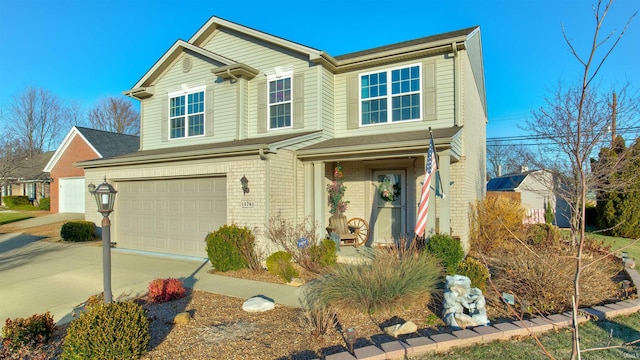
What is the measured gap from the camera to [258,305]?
5891 mm

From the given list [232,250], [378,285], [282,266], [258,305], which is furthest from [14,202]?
[378,285]

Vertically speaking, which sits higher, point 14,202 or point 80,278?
point 14,202

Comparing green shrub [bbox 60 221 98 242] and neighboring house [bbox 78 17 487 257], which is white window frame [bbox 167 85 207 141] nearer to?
neighboring house [bbox 78 17 487 257]

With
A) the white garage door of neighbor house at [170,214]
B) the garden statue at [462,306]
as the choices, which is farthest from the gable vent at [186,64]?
the garden statue at [462,306]

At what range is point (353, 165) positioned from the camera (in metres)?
11.6

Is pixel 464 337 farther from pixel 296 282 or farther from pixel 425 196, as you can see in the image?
pixel 296 282

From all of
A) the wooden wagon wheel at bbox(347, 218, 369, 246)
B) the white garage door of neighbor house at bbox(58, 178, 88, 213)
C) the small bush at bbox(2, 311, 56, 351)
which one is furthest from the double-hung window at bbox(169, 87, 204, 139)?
the white garage door of neighbor house at bbox(58, 178, 88, 213)

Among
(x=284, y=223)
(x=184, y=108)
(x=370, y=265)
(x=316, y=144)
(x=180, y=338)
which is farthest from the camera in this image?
(x=184, y=108)

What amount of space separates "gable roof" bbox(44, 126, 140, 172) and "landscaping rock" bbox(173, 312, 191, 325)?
19421 millimetres

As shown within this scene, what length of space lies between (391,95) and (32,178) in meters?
30.9

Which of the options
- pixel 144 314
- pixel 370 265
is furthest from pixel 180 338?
pixel 370 265

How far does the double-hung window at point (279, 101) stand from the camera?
11.4 metres

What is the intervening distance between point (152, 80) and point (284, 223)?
8517 mm

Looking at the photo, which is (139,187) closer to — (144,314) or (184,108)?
(184,108)
